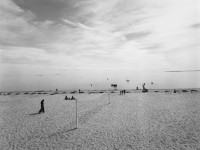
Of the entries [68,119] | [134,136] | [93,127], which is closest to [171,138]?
[134,136]

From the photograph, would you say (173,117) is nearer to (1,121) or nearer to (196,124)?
(196,124)

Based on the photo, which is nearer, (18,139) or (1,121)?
(18,139)

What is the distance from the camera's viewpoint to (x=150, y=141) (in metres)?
12.9

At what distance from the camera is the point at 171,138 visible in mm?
13438

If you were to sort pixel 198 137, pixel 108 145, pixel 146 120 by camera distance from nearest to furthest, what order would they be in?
pixel 108 145, pixel 198 137, pixel 146 120

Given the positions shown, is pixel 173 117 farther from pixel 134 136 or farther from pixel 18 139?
pixel 18 139

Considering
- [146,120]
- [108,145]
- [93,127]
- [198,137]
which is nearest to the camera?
[108,145]

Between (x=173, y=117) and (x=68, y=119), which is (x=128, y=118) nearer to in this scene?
(x=173, y=117)

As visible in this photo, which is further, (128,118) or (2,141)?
(128,118)

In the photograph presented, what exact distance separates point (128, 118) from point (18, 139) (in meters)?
11.0

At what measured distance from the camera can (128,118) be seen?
65.0ft

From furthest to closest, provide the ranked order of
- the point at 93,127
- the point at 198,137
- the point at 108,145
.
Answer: the point at 93,127, the point at 198,137, the point at 108,145

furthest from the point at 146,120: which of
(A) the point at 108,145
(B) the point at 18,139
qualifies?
(B) the point at 18,139

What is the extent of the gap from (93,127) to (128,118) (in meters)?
4.87
